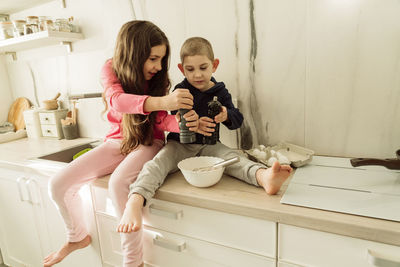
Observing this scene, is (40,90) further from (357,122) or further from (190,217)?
(357,122)

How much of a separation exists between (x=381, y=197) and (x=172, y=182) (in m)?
0.64

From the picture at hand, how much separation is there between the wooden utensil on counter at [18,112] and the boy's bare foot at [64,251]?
1349mm

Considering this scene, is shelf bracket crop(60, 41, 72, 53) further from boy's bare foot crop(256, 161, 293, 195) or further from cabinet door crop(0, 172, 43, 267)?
boy's bare foot crop(256, 161, 293, 195)

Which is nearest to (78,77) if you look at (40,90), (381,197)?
(40,90)

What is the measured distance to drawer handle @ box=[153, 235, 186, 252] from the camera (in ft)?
2.87

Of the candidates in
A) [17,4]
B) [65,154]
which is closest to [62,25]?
[17,4]

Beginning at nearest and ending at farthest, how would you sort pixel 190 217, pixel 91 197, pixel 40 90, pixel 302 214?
pixel 302 214 → pixel 190 217 → pixel 91 197 → pixel 40 90

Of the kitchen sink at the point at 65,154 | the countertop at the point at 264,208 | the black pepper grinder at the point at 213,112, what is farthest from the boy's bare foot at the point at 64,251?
the black pepper grinder at the point at 213,112

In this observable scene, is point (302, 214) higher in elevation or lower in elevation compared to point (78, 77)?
lower

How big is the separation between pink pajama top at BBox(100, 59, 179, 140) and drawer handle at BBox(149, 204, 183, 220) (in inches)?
13.2

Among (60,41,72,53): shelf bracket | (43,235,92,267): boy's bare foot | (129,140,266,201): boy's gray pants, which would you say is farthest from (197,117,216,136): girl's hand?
(60,41,72,53): shelf bracket

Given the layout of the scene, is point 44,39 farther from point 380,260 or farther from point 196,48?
point 380,260

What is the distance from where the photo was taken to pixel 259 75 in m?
1.19

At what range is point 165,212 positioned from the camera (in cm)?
88
